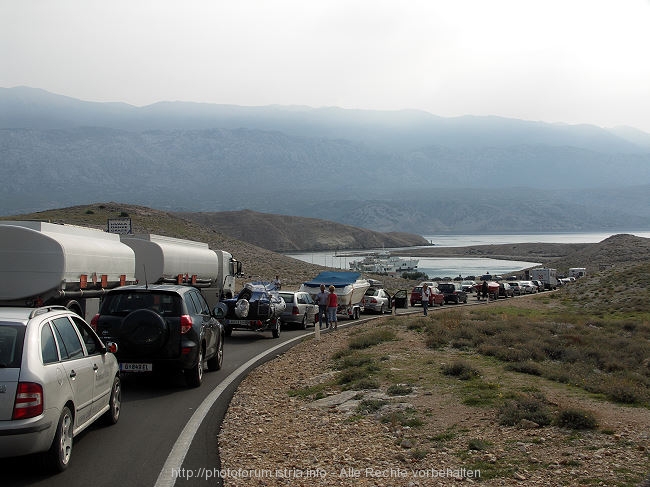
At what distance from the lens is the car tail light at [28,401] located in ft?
21.5

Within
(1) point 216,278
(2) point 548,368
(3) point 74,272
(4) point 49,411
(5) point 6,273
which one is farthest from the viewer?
(1) point 216,278

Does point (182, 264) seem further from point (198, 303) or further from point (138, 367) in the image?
point (138, 367)

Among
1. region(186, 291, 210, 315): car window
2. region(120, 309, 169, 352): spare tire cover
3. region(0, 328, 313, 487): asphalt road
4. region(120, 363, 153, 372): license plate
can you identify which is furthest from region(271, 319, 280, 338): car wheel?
region(120, 309, 169, 352): spare tire cover

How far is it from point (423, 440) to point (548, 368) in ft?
20.5

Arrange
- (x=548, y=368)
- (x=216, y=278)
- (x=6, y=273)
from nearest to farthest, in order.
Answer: (x=548, y=368) → (x=6, y=273) → (x=216, y=278)

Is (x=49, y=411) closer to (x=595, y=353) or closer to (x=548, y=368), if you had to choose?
(x=548, y=368)

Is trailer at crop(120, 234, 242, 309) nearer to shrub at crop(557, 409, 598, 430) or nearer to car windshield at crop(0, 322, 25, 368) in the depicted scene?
car windshield at crop(0, 322, 25, 368)

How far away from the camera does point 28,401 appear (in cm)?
659

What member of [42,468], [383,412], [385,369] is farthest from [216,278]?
[42,468]

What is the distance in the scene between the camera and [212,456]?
25.7ft

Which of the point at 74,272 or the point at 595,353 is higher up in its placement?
the point at 74,272

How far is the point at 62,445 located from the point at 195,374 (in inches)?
214

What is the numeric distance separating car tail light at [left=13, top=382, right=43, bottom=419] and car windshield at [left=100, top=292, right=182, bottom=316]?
5545mm

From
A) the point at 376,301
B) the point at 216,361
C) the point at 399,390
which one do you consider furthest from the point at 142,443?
the point at 376,301
